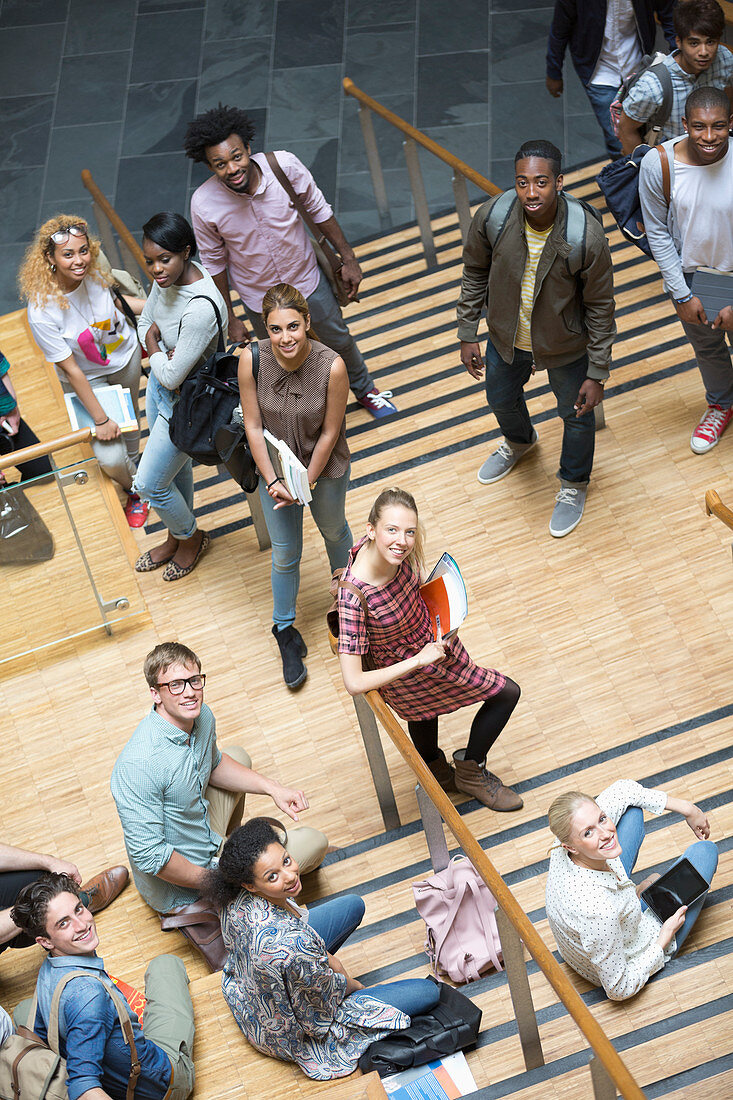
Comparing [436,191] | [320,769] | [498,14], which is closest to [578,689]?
[320,769]

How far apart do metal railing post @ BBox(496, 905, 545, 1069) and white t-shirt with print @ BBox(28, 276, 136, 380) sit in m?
3.47

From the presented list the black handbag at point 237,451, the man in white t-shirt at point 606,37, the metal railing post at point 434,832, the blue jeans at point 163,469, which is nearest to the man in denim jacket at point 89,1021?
the metal railing post at point 434,832

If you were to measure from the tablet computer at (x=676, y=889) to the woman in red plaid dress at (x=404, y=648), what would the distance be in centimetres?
82

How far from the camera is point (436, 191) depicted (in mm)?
9273

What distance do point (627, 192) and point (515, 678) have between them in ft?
7.15

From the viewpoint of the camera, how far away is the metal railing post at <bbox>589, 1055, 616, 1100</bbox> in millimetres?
3070

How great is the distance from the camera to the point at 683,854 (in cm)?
429

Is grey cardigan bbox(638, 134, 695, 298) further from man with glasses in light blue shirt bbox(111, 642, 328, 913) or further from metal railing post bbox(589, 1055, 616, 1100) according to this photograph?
metal railing post bbox(589, 1055, 616, 1100)

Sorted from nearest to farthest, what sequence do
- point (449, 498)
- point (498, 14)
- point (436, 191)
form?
point (449, 498) → point (436, 191) → point (498, 14)

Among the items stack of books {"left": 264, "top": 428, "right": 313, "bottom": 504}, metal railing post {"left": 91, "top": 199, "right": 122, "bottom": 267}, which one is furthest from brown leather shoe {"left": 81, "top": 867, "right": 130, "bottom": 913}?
metal railing post {"left": 91, "top": 199, "right": 122, "bottom": 267}

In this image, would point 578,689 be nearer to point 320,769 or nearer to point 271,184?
point 320,769

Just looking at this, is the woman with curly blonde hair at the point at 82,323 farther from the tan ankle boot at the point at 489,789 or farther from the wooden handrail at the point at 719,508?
the wooden handrail at the point at 719,508

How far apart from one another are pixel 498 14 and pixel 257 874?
27.7 feet

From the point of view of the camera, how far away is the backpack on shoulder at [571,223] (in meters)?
4.82
